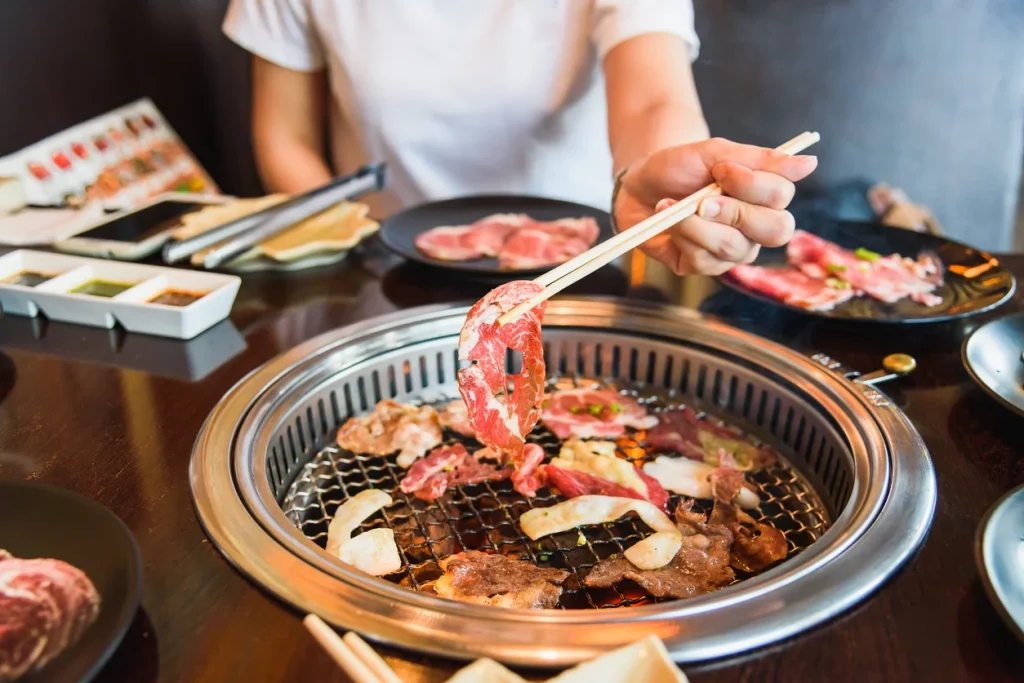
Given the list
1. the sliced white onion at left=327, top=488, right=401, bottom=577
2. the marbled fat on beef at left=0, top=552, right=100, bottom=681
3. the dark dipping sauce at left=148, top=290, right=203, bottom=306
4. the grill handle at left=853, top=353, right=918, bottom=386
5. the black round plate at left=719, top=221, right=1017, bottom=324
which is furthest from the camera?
the dark dipping sauce at left=148, top=290, right=203, bottom=306

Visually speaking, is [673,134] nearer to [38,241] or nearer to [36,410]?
[36,410]

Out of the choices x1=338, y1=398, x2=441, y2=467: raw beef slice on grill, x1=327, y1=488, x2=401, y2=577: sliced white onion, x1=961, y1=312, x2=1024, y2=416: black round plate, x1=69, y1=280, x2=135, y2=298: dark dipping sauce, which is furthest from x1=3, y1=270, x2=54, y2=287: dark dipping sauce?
x1=961, y1=312, x2=1024, y2=416: black round plate

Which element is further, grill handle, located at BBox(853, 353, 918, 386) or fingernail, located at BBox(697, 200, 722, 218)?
grill handle, located at BBox(853, 353, 918, 386)

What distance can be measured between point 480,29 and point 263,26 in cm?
96

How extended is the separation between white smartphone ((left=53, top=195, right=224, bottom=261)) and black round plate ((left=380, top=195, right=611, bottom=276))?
78 cm

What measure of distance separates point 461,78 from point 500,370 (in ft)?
6.74

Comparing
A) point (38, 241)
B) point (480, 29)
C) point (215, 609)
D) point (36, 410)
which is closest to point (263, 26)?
point (480, 29)

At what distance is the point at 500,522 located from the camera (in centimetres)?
172

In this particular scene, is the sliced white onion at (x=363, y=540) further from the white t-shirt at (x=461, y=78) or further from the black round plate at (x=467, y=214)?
the white t-shirt at (x=461, y=78)

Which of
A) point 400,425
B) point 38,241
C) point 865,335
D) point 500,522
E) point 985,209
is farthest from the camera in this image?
point 985,209

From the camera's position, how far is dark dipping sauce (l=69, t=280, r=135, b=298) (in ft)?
7.71

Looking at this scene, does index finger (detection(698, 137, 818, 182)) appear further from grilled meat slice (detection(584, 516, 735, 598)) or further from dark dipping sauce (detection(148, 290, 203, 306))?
dark dipping sauce (detection(148, 290, 203, 306))

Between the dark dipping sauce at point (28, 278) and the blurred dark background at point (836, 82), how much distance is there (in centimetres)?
201

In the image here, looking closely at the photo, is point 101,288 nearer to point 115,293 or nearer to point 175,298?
point 115,293
